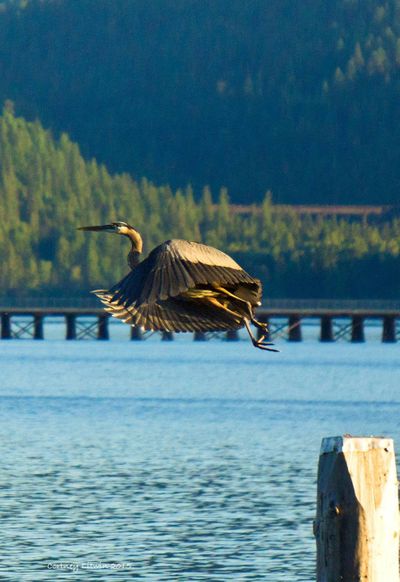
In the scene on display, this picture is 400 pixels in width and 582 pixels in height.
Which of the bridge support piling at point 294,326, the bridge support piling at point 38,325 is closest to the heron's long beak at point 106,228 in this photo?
the bridge support piling at point 294,326

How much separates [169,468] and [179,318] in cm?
3972

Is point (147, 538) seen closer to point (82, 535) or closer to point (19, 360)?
point (82, 535)

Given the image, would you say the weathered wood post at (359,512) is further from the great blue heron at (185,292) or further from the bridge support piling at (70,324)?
the bridge support piling at (70,324)

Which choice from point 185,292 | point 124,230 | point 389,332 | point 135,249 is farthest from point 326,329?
point 185,292

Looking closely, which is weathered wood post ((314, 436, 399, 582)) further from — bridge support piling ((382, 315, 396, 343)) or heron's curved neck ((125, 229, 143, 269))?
bridge support piling ((382, 315, 396, 343))

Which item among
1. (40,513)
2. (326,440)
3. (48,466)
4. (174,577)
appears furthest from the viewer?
(48,466)

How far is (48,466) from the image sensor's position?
54.7m

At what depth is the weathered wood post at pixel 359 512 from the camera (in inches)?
479

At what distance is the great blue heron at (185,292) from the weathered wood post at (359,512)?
110 inches

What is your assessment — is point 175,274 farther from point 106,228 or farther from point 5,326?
point 5,326

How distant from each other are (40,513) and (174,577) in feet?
32.9

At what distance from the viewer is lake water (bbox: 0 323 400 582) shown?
35406 millimetres

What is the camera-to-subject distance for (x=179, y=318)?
51.4 feet

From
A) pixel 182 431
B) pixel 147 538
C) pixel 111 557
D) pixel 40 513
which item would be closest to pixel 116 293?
pixel 111 557
